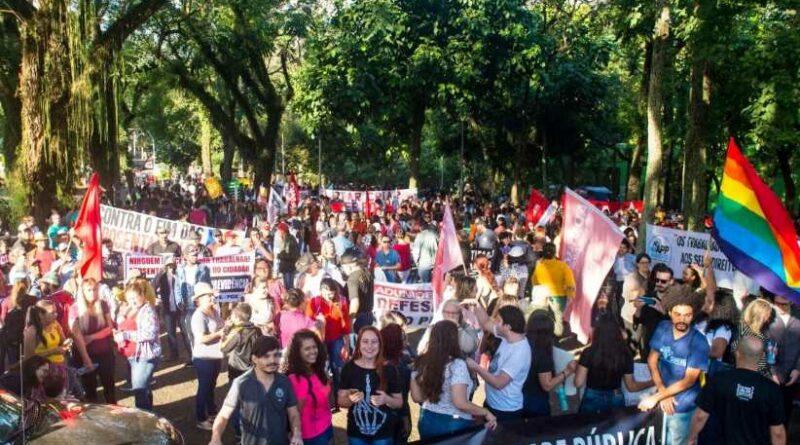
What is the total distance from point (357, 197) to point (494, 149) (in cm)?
1078

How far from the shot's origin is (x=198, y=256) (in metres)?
10.8

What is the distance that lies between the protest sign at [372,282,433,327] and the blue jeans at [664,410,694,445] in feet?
12.1

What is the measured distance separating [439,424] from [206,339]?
9.10 ft

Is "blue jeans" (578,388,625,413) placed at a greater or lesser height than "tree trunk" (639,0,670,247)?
lesser

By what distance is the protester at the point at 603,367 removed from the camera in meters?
5.95

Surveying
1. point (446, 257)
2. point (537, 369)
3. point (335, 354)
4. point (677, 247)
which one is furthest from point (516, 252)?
point (537, 369)

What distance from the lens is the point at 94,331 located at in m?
7.76

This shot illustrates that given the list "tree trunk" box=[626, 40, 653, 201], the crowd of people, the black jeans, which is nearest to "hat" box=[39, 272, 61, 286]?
the crowd of people

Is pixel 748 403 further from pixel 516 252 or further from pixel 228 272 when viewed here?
pixel 228 272

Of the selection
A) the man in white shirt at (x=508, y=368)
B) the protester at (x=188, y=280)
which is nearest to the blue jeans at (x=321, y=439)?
the man in white shirt at (x=508, y=368)

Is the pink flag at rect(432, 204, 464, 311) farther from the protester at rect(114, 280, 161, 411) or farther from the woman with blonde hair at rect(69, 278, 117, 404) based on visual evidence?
the woman with blonde hair at rect(69, 278, 117, 404)

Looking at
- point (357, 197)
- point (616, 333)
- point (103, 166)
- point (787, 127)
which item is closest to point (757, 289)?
point (616, 333)

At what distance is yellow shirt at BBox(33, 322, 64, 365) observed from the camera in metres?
7.26

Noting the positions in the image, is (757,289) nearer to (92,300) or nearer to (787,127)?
(92,300)
